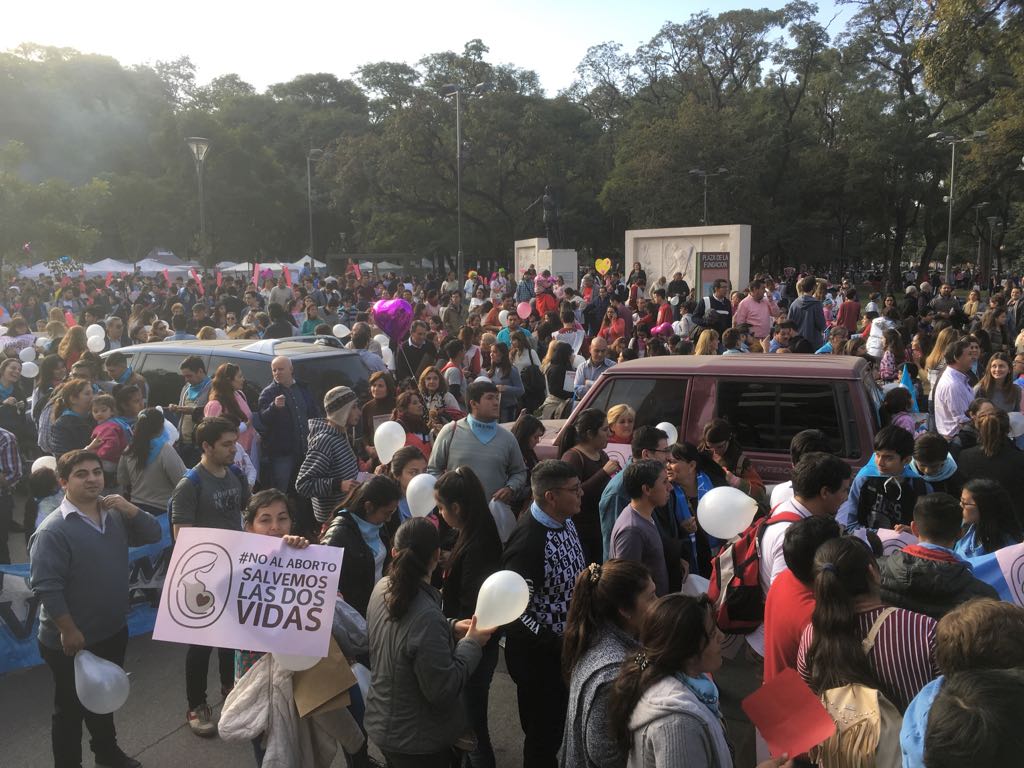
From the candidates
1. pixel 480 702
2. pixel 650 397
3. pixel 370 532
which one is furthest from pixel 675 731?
pixel 650 397

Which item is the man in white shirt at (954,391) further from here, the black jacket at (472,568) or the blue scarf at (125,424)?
the blue scarf at (125,424)

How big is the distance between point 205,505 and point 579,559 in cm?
228

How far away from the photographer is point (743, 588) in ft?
12.9

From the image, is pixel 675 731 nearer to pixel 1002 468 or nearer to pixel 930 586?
pixel 930 586

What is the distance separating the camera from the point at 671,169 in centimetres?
4128

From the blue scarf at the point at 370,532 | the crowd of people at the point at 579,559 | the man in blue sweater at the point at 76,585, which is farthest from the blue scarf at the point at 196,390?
the blue scarf at the point at 370,532

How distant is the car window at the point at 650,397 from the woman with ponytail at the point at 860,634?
324 cm

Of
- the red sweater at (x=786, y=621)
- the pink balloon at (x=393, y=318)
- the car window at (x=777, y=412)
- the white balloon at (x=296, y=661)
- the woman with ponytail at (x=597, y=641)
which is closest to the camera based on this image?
the woman with ponytail at (x=597, y=641)

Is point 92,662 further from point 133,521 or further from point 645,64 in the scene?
point 645,64

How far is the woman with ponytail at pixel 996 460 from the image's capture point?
5.03m

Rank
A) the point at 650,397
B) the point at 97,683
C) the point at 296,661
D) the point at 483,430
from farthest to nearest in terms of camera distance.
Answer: the point at 650,397
the point at 483,430
the point at 97,683
the point at 296,661

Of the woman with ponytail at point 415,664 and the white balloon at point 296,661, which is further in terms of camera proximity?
the white balloon at point 296,661

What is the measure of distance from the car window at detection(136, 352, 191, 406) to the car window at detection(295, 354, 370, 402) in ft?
5.42

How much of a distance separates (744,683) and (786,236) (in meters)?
41.5
